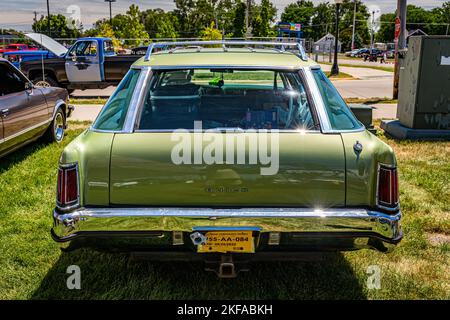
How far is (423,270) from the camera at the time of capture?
11.8 feet

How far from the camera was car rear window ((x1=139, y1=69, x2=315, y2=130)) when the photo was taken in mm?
3309

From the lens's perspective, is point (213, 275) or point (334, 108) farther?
point (213, 275)

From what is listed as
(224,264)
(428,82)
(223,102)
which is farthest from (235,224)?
(428,82)

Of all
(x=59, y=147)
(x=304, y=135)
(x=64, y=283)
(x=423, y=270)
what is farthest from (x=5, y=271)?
(x=59, y=147)

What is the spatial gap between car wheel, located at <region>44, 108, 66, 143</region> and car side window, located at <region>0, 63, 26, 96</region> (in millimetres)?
960

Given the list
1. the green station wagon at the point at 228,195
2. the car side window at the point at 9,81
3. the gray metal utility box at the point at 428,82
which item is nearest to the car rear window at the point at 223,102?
the green station wagon at the point at 228,195

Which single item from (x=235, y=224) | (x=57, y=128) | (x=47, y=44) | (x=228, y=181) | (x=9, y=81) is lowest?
(x=57, y=128)

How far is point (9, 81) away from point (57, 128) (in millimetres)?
1399

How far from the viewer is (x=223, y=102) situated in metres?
4.09

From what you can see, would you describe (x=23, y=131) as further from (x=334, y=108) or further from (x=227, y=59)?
(x=334, y=108)

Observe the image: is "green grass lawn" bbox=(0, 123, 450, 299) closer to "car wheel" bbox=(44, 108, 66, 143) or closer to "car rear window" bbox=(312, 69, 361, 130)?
"car rear window" bbox=(312, 69, 361, 130)

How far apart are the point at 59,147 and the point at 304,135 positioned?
5.68 meters

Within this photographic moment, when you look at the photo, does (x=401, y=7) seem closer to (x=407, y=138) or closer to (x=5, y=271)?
(x=407, y=138)

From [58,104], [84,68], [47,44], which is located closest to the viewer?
[58,104]
